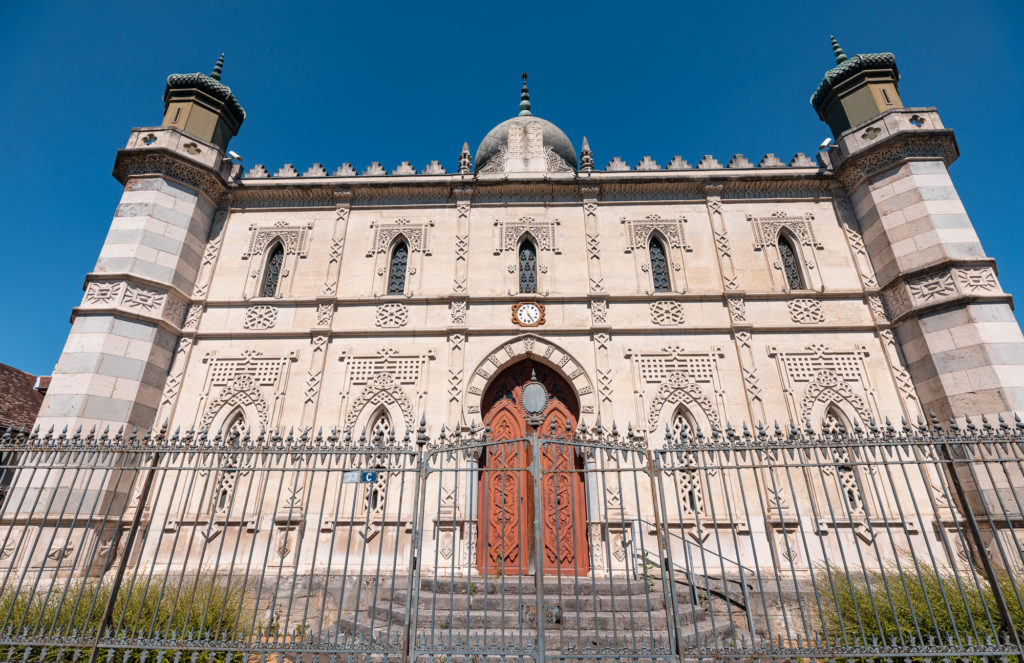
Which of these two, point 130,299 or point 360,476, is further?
point 130,299

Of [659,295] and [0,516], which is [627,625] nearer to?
[659,295]

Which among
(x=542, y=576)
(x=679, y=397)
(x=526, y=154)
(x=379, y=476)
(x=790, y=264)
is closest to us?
(x=542, y=576)

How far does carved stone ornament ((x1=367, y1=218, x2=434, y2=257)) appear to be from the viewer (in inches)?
478

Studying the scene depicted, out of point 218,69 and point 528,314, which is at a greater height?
point 218,69

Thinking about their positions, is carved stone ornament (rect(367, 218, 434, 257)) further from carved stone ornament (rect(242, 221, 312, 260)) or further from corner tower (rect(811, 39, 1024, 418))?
A: corner tower (rect(811, 39, 1024, 418))

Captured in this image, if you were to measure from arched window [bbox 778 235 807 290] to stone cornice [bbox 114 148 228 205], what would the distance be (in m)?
14.1

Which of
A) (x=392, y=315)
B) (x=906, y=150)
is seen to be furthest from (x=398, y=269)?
(x=906, y=150)

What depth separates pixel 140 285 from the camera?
420 inches

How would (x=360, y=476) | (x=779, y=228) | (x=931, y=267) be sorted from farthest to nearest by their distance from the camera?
(x=779, y=228)
(x=931, y=267)
(x=360, y=476)

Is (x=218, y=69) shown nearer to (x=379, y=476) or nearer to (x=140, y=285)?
(x=140, y=285)

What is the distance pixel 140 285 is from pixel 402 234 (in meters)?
5.75

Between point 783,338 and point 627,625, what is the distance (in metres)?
7.33

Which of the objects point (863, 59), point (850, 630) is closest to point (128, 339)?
point (850, 630)

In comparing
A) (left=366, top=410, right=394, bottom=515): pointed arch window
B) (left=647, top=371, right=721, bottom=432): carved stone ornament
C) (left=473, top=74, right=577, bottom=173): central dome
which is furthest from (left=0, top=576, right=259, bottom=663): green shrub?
(left=473, top=74, right=577, bottom=173): central dome
